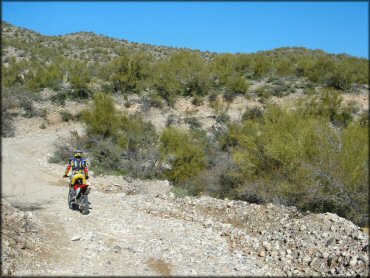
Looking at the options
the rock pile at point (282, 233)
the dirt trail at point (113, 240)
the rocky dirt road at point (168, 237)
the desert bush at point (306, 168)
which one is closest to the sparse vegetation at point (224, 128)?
the desert bush at point (306, 168)

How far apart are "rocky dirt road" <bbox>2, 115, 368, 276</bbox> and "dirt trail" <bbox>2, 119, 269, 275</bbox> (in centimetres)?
2

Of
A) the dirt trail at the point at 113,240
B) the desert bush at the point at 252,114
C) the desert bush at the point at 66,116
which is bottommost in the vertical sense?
the dirt trail at the point at 113,240

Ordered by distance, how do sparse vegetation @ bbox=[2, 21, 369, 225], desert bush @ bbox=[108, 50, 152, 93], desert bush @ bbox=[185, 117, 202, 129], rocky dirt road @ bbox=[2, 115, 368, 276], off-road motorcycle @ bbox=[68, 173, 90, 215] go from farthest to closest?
desert bush @ bbox=[108, 50, 152, 93]
desert bush @ bbox=[185, 117, 202, 129]
sparse vegetation @ bbox=[2, 21, 369, 225]
off-road motorcycle @ bbox=[68, 173, 90, 215]
rocky dirt road @ bbox=[2, 115, 368, 276]

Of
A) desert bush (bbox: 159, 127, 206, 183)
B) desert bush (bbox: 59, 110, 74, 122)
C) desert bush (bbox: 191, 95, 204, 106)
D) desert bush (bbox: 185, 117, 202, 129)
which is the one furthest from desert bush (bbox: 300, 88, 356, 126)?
desert bush (bbox: 59, 110, 74, 122)

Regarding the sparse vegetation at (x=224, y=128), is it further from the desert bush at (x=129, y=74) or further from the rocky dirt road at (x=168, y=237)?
the rocky dirt road at (x=168, y=237)

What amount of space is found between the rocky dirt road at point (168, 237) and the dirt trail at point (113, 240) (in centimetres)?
2

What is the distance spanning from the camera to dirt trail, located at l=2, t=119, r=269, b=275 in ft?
24.3

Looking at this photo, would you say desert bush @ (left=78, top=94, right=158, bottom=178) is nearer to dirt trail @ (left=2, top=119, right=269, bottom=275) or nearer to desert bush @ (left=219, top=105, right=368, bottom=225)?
dirt trail @ (left=2, top=119, right=269, bottom=275)

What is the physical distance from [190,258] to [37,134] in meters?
16.7

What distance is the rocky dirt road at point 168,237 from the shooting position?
757 centimetres

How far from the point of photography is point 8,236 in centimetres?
769

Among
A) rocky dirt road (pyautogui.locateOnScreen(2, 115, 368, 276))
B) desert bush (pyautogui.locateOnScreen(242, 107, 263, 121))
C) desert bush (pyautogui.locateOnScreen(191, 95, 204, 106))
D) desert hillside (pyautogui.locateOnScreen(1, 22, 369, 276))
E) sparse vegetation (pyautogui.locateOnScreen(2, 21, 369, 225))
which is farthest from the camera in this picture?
desert bush (pyautogui.locateOnScreen(191, 95, 204, 106))

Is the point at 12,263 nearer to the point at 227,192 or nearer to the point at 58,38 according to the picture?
the point at 227,192

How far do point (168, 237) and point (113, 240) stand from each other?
136 cm
